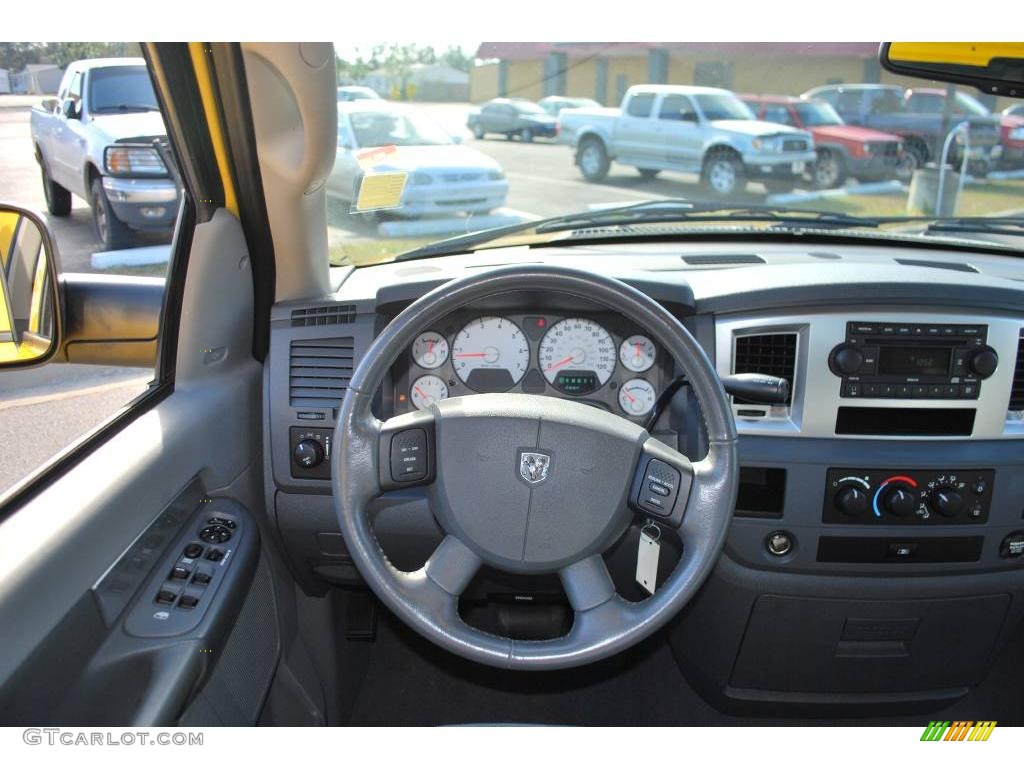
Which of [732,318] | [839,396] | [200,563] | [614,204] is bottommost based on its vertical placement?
[200,563]

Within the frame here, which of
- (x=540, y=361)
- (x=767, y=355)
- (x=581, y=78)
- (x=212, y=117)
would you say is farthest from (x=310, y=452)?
(x=581, y=78)

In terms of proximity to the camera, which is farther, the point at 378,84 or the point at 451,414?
the point at 378,84

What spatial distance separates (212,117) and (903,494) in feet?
6.86

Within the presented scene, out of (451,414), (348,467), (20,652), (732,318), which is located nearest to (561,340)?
(732,318)

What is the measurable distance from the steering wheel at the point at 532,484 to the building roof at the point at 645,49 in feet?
3.52

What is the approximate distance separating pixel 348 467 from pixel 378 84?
57.3 inches

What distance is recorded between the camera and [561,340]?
2395mm

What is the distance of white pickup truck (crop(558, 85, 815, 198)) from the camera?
3818mm

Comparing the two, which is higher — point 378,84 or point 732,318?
point 378,84

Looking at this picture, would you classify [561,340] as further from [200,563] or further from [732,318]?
[200,563]

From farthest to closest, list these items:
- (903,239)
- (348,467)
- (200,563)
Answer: (903,239), (200,563), (348,467)

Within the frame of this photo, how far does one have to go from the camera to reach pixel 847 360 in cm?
240

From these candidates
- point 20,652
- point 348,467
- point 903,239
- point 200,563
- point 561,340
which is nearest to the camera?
point 20,652

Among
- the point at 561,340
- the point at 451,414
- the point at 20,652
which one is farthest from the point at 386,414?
the point at 20,652
